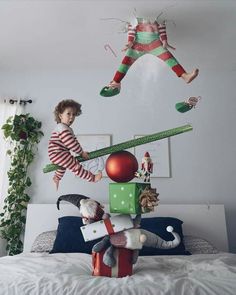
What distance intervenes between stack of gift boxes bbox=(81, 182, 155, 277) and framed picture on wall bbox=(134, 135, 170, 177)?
4.62ft

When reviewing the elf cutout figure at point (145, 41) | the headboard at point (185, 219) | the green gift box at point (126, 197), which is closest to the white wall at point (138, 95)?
the headboard at point (185, 219)

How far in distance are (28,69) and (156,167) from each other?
1796 mm

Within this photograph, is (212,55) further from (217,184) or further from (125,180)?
(125,180)

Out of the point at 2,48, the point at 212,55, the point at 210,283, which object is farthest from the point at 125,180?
the point at 2,48

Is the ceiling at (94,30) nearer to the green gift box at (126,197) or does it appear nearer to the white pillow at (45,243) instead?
the green gift box at (126,197)

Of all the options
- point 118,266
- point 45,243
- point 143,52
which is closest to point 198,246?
point 118,266

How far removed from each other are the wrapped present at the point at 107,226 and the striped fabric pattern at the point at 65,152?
22 cm

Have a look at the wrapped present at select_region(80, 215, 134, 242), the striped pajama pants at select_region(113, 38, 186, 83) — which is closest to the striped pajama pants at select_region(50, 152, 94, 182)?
the wrapped present at select_region(80, 215, 134, 242)

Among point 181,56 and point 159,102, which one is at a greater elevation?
point 181,56

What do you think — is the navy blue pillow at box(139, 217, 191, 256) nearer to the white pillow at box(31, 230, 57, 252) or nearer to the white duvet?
the white duvet

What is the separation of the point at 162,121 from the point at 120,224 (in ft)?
5.68

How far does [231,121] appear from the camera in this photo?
Result: 2805 mm

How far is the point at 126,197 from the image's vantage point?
127cm

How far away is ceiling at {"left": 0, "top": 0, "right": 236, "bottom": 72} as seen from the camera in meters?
1.97
